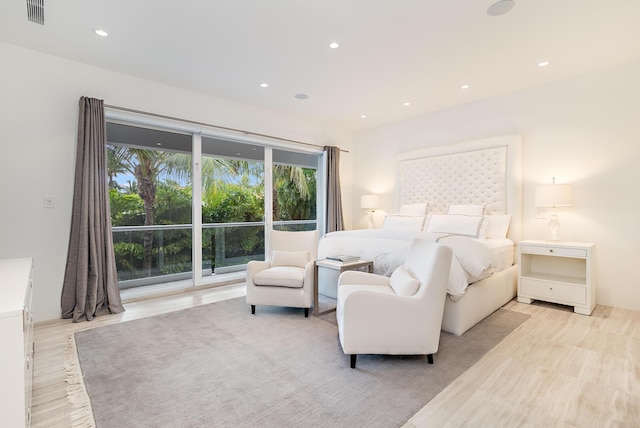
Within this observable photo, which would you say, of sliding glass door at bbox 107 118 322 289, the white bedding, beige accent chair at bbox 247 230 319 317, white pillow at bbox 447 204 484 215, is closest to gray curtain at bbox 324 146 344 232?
sliding glass door at bbox 107 118 322 289

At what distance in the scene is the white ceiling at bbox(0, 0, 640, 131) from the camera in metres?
2.47

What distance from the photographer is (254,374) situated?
215 cm

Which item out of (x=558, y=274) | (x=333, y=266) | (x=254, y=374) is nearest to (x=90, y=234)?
(x=254, y=374)

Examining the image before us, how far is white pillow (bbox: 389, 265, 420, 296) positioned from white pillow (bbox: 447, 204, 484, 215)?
7.54 ft

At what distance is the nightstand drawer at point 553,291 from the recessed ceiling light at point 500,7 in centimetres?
285

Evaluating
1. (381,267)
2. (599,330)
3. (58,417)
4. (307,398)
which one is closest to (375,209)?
(381,267)

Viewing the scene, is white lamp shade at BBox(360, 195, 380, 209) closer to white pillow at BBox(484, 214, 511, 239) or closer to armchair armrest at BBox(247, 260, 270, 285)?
white pillow at BBox(484, 214, 511, 239)

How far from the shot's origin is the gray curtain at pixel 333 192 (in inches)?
230

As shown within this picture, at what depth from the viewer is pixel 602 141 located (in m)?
3.59

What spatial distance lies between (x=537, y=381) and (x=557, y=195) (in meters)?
2.37

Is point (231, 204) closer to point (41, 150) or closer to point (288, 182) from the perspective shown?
point (288, 182)

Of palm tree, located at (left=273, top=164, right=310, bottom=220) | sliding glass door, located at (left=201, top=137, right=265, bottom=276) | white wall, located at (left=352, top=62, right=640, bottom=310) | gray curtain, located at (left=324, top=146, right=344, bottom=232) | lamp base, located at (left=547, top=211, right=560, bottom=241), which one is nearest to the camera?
white wall, located at (left=352, top=62, right=640, bottom=310)

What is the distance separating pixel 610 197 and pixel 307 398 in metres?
3.99

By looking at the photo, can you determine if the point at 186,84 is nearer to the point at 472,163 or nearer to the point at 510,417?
the point at 472,163
